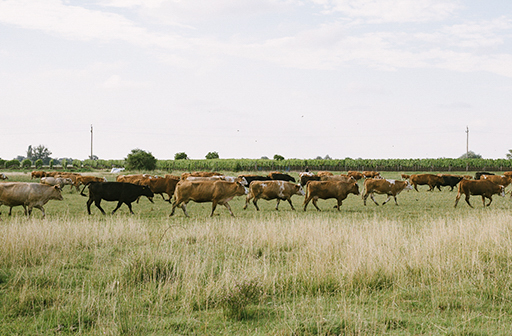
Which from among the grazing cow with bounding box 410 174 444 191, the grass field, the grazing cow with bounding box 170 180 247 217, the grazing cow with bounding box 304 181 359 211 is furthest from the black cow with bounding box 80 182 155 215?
the grazing cow with bounding box 410 174 444 191

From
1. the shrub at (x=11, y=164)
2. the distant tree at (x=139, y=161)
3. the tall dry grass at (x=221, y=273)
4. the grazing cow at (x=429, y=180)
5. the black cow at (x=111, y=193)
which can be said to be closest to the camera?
the tall dry grass at (x=221, y=273)

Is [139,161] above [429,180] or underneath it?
above

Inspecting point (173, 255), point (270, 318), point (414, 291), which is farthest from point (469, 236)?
point (173, 255)

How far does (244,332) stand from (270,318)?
489 millimetres

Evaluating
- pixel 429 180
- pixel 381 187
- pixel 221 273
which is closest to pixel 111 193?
pixel 221 273

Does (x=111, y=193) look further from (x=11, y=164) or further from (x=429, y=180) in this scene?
(x=11, y=164)

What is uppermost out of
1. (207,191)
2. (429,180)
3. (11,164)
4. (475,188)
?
(11,164)

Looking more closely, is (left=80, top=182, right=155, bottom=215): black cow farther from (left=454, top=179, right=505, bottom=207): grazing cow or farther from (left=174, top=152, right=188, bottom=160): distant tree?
(left=174, top=152, right=188, bottom=160): distant tree

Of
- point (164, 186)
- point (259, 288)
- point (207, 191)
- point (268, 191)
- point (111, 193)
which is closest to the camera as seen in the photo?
point (259, 288)

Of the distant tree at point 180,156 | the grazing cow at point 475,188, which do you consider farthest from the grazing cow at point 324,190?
the distant tree at point 180,156

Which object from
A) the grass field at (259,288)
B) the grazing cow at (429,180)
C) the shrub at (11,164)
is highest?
the shrub at (11,164)

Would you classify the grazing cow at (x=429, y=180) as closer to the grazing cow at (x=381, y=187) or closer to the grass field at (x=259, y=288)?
the grazing cow at (x=381, y=187)

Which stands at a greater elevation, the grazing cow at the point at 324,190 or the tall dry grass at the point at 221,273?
the grazing cow at the point at 324,190

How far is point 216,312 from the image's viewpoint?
5.01 meters
